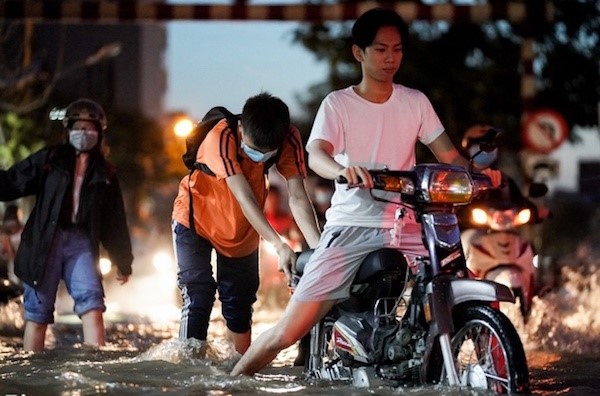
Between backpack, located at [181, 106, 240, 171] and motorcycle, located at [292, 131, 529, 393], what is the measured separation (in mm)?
1529

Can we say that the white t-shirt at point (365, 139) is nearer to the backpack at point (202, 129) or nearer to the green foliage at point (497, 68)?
the backpack at point (202, 129)

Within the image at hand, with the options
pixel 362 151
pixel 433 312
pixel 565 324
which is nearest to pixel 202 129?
pixel 362 151

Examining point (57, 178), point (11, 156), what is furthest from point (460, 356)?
point (11, 156)

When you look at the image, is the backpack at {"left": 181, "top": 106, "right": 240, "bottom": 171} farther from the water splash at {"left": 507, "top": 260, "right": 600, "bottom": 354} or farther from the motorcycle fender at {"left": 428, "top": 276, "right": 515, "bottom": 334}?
the water splash at {"left": 507, "top": 260, "right": 600, "bottom": 354}

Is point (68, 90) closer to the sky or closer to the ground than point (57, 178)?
closer to the sky

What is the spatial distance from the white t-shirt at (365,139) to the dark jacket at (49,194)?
270 centimetres

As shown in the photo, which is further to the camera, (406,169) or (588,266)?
(588,266)

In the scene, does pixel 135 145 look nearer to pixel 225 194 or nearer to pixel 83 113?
pixel 83 113

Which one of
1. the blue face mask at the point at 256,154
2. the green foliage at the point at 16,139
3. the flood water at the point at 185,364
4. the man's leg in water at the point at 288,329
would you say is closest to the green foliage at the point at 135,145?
the green foliage at the point at 16,139

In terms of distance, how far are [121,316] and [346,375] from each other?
8425 mm

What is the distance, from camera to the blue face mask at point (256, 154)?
7.82 metres

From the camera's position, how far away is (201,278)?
833 cm

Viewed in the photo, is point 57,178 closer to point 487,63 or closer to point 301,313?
point 301,313

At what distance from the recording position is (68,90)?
65.8 m
